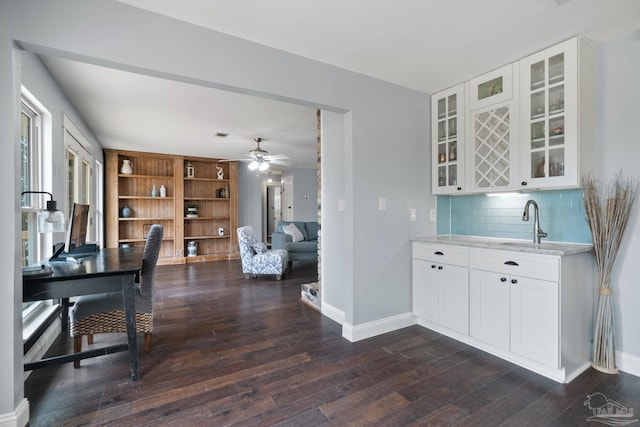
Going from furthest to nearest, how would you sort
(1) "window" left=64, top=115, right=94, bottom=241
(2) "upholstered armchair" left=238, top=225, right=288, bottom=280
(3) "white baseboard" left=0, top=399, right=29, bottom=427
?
1. (2) "upholstered armchair" left=238, top=225, right=288, bottom=280
2. (1) "window" left=64, top=115, right=94, bottom=241
3. (3) "white baseboard" left=0, top=399, right=29, bottom=427

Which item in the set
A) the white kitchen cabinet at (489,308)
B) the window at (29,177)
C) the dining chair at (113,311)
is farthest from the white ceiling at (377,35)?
the white kitchen cabinet at (489,308)

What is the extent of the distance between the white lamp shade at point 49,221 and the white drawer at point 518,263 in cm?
317

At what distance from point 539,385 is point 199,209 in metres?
7.08

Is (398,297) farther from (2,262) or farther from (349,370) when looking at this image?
(2,262)

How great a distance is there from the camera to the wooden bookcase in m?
6.44

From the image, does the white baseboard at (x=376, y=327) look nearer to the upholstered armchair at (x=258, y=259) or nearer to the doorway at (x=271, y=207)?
the upholstered armchair at (x=258, y=259)

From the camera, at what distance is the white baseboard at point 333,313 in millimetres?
3214

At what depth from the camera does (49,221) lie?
2.12m

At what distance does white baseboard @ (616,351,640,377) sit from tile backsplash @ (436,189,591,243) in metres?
0.84

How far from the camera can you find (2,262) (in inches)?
62.2

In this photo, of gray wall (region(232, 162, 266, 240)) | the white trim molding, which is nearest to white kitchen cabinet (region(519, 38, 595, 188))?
the white trim molding

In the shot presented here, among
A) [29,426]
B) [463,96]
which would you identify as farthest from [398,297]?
[29,426]

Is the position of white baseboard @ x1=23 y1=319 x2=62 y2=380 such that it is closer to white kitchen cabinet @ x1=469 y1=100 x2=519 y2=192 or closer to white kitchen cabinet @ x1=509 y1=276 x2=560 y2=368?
white kitchen cabinet @ x1=509 y1=276 x2=560 y2=368

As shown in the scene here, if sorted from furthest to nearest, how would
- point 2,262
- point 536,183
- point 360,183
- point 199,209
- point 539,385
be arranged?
point 199,209 < point 360,183 < point 536,183 < point 539,385 < point 2,262
